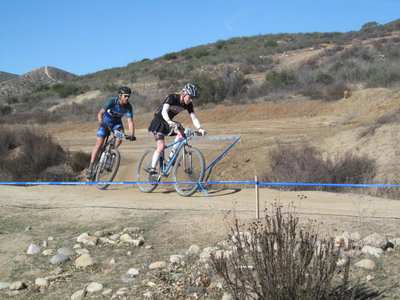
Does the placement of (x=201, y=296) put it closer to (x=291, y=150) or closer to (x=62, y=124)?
(x=291, y=150)

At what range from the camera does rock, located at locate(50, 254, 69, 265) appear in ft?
16.3

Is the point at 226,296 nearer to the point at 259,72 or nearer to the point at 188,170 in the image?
the point at 188,170

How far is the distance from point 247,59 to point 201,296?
4207cm

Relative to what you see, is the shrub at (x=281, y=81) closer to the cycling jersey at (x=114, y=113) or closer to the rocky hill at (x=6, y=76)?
the cycling jersey at (x=114, y=113)

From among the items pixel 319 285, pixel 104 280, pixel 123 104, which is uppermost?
pixel 123 104

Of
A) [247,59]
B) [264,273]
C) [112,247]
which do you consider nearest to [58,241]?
[112,247]

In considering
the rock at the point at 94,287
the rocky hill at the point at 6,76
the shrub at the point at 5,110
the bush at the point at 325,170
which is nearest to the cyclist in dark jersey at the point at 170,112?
the bush at the point at 325,170

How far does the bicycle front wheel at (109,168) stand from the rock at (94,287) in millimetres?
5008

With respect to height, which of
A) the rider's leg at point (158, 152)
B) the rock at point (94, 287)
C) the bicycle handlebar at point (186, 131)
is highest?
the bicycle handlebar at point (186, 131)

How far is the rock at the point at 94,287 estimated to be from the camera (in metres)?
4.20

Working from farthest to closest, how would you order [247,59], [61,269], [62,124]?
[247,59]
[62,124]
[61,269]

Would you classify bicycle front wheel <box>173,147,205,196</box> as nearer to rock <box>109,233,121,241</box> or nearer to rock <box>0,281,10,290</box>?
rock <box>109,233,121,241</box>

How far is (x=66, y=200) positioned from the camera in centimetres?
816

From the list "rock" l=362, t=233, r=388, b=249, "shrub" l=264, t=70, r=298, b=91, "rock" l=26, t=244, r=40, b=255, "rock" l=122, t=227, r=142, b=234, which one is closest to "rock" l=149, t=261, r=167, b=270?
"rock" l=122, t=227, r=142, b=234
